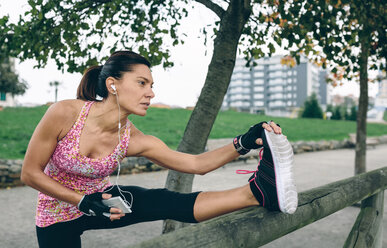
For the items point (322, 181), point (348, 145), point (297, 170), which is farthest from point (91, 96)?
point (348, 145)

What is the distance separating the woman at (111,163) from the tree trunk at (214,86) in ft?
3.92

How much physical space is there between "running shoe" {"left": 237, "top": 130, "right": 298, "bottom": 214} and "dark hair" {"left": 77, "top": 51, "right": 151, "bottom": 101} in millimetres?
916

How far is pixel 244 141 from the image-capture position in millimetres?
2176

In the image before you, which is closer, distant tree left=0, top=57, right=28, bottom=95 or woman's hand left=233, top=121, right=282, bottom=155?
woman's hand left=233, top=121, right=282, bottom=155

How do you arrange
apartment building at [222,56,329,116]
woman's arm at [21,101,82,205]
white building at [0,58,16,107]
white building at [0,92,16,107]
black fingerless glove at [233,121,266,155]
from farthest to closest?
apartment building at [222,56,329,116] → white building at [0,92,16,107] → white building at [0,58,16,107] → black fingerless glove at [233,121,266,155] → woman's arm at [21,101,82,205]

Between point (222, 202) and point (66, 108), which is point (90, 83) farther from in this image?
point (222, 202)

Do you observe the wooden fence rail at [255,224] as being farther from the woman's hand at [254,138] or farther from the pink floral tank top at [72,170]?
the pink floral tank top at [72,170]

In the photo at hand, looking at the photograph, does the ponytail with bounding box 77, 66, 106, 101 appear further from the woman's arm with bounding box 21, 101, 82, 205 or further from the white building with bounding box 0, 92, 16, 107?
the white building with bounding box 0, 92, 16, 107

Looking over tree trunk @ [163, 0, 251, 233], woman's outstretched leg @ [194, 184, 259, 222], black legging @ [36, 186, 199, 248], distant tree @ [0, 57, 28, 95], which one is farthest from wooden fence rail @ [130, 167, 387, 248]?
distant tree @ [0, 57, 28, 95]

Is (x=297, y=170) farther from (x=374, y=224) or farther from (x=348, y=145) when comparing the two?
(x=348, y=145)

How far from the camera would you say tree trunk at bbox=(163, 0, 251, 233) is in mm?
3607

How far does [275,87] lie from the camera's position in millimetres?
123000

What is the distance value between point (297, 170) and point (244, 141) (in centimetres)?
870

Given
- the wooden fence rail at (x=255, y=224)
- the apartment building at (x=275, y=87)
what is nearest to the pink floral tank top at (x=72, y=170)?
the wooden fence rail at (x=255, y=224)
